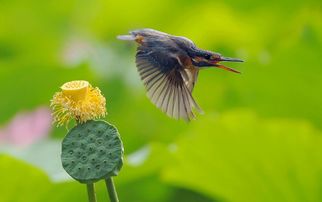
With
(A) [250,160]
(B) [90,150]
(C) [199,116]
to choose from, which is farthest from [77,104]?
(C) [199,116]

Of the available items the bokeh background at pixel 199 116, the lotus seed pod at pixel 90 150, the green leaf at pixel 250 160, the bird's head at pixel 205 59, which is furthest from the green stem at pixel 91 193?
the green leaf at pixel 250 160

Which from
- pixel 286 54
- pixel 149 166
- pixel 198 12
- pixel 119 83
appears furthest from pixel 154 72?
pixel 198 12

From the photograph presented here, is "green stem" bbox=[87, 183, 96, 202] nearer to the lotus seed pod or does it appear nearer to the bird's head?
the lotus seed pod

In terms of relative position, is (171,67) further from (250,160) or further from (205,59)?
(250,160)

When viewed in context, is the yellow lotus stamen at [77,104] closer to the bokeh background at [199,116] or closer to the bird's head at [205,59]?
the bird's head at [205,59]

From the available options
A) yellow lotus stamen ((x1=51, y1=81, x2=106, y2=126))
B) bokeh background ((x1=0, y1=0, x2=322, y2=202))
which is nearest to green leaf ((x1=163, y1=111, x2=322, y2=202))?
bokeh background ((x1=0, y1=0, x2=322, y2=202))

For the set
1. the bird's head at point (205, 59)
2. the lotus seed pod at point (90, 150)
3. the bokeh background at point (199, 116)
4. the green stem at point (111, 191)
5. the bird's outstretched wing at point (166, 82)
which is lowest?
the bokeh background at point (199, 116)

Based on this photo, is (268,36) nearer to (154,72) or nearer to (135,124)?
(135,124)
